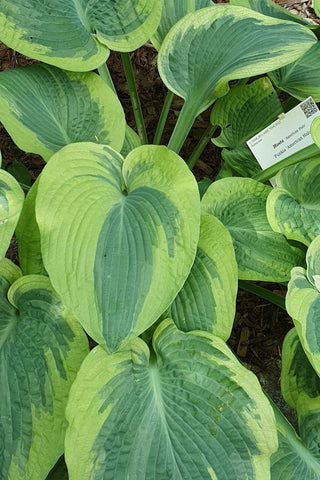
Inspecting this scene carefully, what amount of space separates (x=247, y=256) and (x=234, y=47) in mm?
456

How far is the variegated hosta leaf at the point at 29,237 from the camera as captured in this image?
88cm

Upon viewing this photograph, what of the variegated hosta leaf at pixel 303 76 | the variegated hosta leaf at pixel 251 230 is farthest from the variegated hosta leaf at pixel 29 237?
the variegated hosta leaf at pixel 303 76

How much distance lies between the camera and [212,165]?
149 cm

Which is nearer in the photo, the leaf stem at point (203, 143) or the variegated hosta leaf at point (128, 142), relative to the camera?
the variegated hosta leaf at point (128, 142)

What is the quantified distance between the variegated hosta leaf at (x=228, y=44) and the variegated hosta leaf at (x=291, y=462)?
2.44 feet

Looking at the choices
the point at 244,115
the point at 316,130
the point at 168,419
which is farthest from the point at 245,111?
the point at 168,419

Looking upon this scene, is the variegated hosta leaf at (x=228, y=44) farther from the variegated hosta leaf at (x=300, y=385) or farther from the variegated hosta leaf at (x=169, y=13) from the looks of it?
the variegated hosta leaf at (x=300, y=385)

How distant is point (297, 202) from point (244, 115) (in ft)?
1.09

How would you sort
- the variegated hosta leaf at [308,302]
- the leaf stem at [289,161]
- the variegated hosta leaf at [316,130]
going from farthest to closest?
the leaf stem at [289,161]
the variegated hosta leaf at [316,130]
the variegated hosta leaf at [308,302]

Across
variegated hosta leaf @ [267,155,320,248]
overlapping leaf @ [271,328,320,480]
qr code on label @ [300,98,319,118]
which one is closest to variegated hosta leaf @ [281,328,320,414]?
overlapping leaf @ [271,328,320,480]

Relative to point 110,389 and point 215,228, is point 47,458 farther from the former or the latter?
point 215,228

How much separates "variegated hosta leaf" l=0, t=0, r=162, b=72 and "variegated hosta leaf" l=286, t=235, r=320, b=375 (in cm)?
57

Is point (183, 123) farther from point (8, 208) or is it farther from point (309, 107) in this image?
point (8, 208)

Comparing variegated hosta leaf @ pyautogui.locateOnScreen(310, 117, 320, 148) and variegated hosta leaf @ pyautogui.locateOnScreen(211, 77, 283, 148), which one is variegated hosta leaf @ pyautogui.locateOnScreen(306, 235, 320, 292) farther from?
variegated hosta leaf @ pyautogui.locateOnScreen(211, 77, 283, 148)
